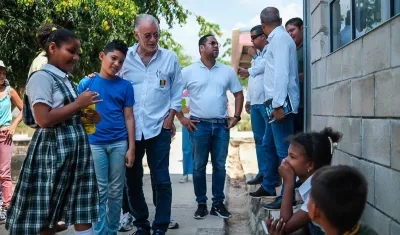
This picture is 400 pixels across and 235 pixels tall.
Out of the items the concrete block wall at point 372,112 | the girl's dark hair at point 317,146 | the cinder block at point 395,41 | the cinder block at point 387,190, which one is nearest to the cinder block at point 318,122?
the concrete block wall at point 372,112

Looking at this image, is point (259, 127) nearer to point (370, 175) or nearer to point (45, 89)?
point (370, 175)

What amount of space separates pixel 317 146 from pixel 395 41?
900 millimetres

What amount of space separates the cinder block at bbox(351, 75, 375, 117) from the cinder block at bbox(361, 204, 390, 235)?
2.10ft

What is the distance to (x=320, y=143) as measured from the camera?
3514 mm

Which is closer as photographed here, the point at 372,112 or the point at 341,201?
the point at 341,201

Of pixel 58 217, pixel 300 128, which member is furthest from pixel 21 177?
pixel 300 128

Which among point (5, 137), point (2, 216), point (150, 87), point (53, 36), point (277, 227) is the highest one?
point (53, 36)

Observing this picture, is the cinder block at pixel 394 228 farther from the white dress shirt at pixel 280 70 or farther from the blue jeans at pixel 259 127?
the blue jeans at pixel 259 127

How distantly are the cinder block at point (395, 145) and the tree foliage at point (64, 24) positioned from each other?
958cm

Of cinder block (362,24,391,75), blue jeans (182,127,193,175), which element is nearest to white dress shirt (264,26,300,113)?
cinder block (362,24,391,75)

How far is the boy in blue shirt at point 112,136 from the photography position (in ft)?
13.5

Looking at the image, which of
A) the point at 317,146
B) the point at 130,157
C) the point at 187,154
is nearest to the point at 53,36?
the point at 130,157

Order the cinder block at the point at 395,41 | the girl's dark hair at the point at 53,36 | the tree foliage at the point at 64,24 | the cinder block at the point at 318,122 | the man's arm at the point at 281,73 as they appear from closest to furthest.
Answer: the cinder block at the point at 395,41
the girl's dark hair at the point at 53,36
the man's arm at the point at 281,73
the cinder block at the point at 318,122
the tree foliage at the point at 64,24

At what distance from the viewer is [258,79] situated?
5781mm
